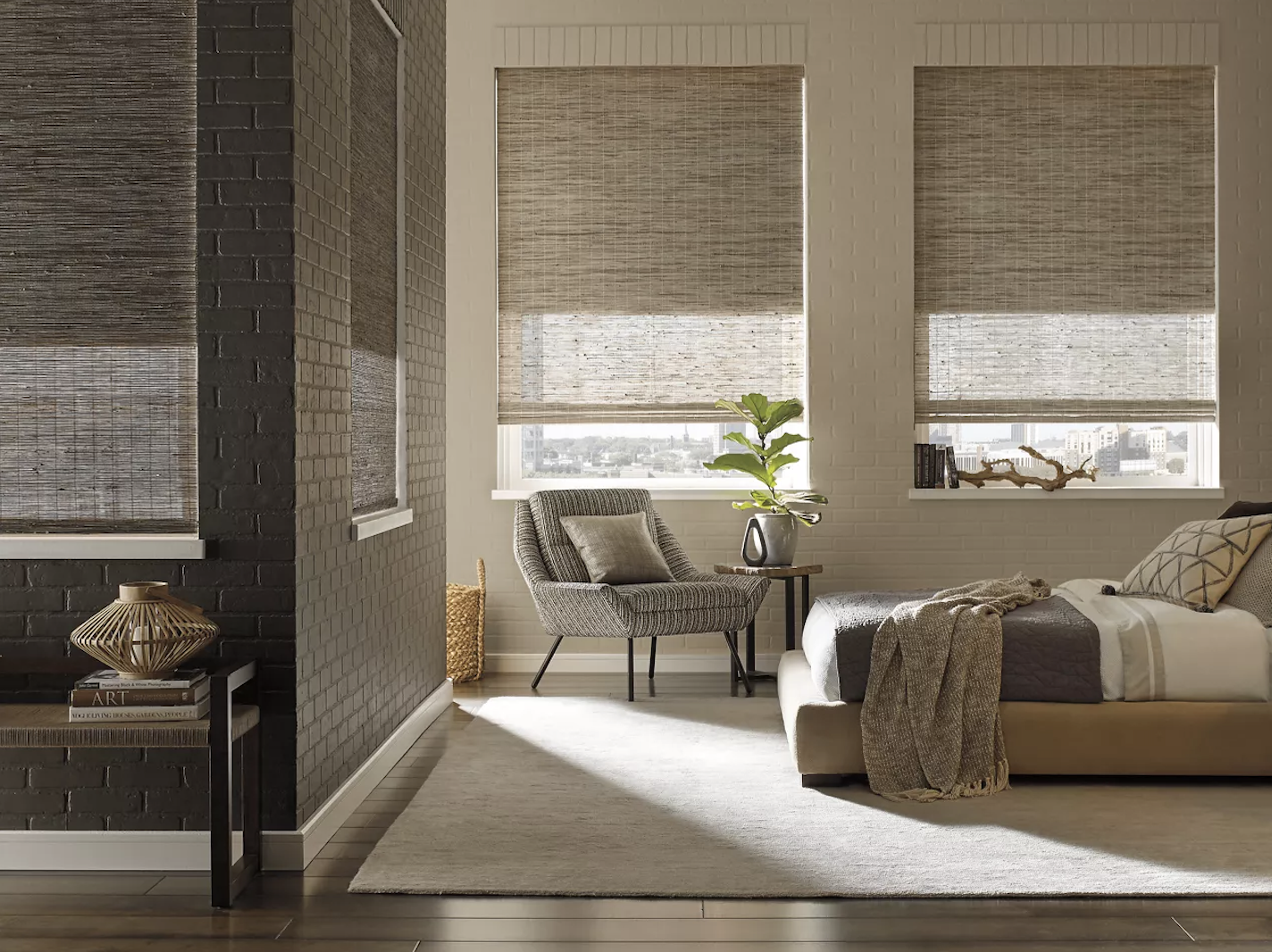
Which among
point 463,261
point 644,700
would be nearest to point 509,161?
point 463,261

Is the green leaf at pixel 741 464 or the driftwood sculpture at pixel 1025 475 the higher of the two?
the green leaf at pixel 741 464

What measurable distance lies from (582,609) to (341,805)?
6.09 ft

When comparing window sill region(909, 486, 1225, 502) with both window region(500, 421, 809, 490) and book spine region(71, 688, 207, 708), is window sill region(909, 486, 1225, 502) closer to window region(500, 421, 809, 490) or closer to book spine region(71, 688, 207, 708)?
window region(500, 421, 809, 490)

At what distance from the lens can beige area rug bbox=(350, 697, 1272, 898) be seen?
3.04 m

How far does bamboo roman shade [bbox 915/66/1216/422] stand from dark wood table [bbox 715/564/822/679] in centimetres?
113

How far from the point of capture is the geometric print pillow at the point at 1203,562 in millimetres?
4168

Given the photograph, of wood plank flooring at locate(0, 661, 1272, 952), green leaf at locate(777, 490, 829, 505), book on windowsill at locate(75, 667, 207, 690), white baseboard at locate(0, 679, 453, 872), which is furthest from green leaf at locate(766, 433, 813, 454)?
book on windowsill at locate(75, 667, 207, 690)

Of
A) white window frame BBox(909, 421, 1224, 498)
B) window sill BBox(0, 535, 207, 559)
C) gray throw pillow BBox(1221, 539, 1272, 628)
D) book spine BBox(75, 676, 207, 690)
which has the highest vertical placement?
white window frame BBox(909, 421, 1224, 498)

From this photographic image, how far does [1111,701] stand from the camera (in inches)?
153

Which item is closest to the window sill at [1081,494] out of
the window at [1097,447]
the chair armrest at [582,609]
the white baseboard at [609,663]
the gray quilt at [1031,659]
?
the window at [1097,447]

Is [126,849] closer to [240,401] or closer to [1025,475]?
[240,401]

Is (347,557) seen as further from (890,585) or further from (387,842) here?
(890,585)

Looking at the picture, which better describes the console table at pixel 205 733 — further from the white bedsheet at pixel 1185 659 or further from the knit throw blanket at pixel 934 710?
the white bedsheet at pixel 1185 659

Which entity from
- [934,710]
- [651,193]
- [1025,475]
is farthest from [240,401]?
[1025,475]
